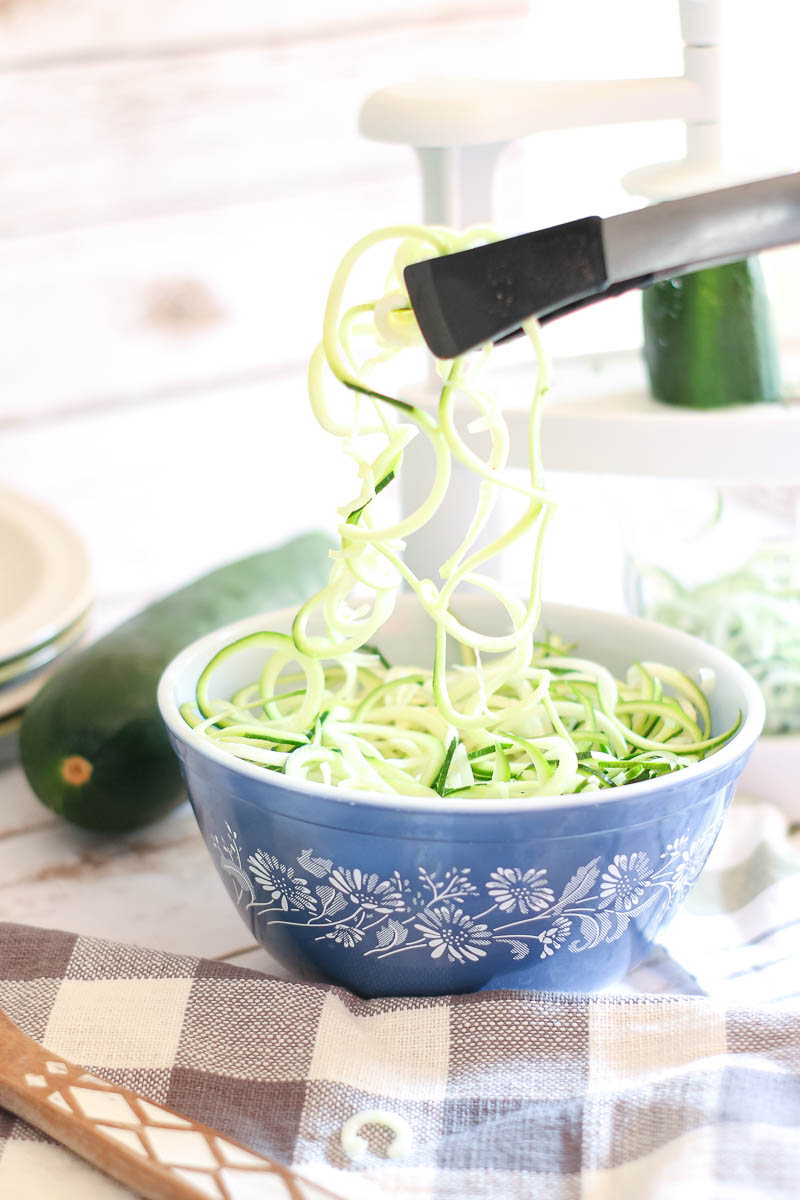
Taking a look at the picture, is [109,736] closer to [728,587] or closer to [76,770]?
[76,770]

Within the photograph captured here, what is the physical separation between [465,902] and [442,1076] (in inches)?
2.9

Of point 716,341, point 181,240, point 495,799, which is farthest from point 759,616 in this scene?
point 181,240

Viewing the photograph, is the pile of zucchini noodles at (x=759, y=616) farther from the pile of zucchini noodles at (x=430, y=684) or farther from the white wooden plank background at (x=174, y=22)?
the white wooden plank background at (x=174, y=22)

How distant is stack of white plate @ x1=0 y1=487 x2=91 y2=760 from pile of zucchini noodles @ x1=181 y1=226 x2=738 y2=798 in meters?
0.21

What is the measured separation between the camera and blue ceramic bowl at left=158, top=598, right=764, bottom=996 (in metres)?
0.52

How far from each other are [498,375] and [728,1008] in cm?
41

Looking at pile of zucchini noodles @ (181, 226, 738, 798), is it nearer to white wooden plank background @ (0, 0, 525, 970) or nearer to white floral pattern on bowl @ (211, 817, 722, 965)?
white floral pattern on bowl @ (211, 817, 722, 965)

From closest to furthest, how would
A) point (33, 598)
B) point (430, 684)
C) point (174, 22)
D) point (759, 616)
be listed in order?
point (430, 684) < point (759, 616) < point (33, 598) < point (174, 22)

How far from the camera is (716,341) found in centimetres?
72

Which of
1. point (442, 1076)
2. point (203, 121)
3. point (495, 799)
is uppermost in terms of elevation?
point (203, 121)

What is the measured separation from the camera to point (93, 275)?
3.73 ft

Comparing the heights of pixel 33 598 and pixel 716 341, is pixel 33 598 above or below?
below

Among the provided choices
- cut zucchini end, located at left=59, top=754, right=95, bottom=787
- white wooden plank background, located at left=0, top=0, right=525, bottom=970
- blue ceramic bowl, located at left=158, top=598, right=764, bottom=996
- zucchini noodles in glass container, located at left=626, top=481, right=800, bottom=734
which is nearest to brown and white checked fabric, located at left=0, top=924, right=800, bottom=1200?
blue ceramic bowl, located at left=158, top=598, right=764, bottom=996

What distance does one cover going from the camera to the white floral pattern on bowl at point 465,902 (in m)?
0.53
